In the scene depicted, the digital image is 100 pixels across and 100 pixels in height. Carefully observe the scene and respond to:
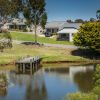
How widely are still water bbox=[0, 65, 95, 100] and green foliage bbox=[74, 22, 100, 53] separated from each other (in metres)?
9.55

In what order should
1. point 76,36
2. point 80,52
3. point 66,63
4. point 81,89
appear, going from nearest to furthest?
point 81,89, point 66,63, point 76,36, point 80,52

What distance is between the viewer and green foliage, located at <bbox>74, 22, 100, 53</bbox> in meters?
54.9

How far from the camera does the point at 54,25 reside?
327 feet

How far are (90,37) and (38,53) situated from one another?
15421 millimetres

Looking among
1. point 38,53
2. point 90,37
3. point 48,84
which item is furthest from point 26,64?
point 90,37

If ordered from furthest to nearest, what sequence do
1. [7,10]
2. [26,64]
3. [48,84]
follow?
1. [26,64]
2. [7,10]
3. [48,84]

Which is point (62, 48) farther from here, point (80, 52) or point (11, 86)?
point (11, 86)

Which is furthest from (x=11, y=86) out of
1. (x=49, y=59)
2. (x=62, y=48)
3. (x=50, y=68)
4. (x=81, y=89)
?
(x=62, y=48)

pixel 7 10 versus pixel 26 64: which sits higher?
pixel 7 10

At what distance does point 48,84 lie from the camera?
34.8 m

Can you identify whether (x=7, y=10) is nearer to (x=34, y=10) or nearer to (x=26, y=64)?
(x=26, y=64)

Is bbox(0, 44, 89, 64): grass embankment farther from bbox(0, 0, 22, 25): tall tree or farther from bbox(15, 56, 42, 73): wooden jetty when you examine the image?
bbox(0, 0, 22, 25): tall tree

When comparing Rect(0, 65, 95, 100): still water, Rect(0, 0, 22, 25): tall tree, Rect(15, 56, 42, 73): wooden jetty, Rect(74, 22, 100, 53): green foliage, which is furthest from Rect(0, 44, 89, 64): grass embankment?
Rect(0, 0, 22, 25): tall tree

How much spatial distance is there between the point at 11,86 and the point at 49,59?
21.9 metres
